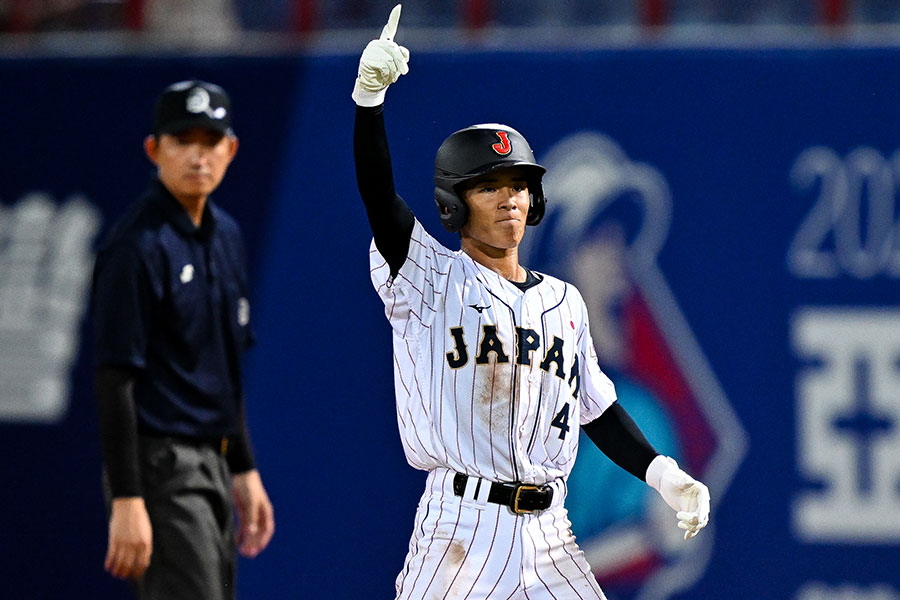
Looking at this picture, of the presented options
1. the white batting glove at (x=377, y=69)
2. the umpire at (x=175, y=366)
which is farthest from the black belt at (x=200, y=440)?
the white batting glove at (x=377, y=69)

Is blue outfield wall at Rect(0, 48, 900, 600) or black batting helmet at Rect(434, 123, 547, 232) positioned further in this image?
blue outfield wall at Rect(0, 48, 900, 600)

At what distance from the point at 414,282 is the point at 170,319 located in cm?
107

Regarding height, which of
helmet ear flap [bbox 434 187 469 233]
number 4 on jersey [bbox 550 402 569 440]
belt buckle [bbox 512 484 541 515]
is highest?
helmet ear flap [bbox 434 187 469 233]

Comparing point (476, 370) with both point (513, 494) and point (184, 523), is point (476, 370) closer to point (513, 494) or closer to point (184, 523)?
point (513, 494)

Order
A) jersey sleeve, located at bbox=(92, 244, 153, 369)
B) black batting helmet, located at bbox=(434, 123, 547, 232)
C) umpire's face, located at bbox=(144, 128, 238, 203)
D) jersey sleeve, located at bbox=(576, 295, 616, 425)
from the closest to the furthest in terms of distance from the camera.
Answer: black batting helmet, located at bbox=(434, 123, 547, 232)
jersey sleeve, located at bbox=(576, 295, 616, 425)
jersey sleeve, located at bbox=(92, 244, 153, 369)
umpire's face, located at bbox=(144, 128, 238, 203)

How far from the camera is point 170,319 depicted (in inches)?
150

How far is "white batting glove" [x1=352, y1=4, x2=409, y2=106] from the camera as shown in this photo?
289 cm

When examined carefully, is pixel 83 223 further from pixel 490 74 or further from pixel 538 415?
pixel 538 415

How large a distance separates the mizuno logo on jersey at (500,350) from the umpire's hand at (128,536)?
3.57 ft

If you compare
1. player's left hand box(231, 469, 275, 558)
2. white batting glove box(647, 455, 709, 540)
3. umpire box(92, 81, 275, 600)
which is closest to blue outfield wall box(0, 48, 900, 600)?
player's left hand box(231, 469, 275, 558)

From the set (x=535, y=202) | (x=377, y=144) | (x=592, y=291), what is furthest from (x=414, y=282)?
(x=592, y=291)

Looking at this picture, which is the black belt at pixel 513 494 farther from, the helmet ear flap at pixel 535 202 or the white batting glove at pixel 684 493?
the helmet ear flap at pixel 535 202

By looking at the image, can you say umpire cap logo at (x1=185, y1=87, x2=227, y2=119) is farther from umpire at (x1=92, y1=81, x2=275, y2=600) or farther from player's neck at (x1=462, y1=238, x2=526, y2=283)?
player's neck at (x1=462, y1=238, x2=526, y2=283)

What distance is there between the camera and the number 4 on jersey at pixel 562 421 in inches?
123
